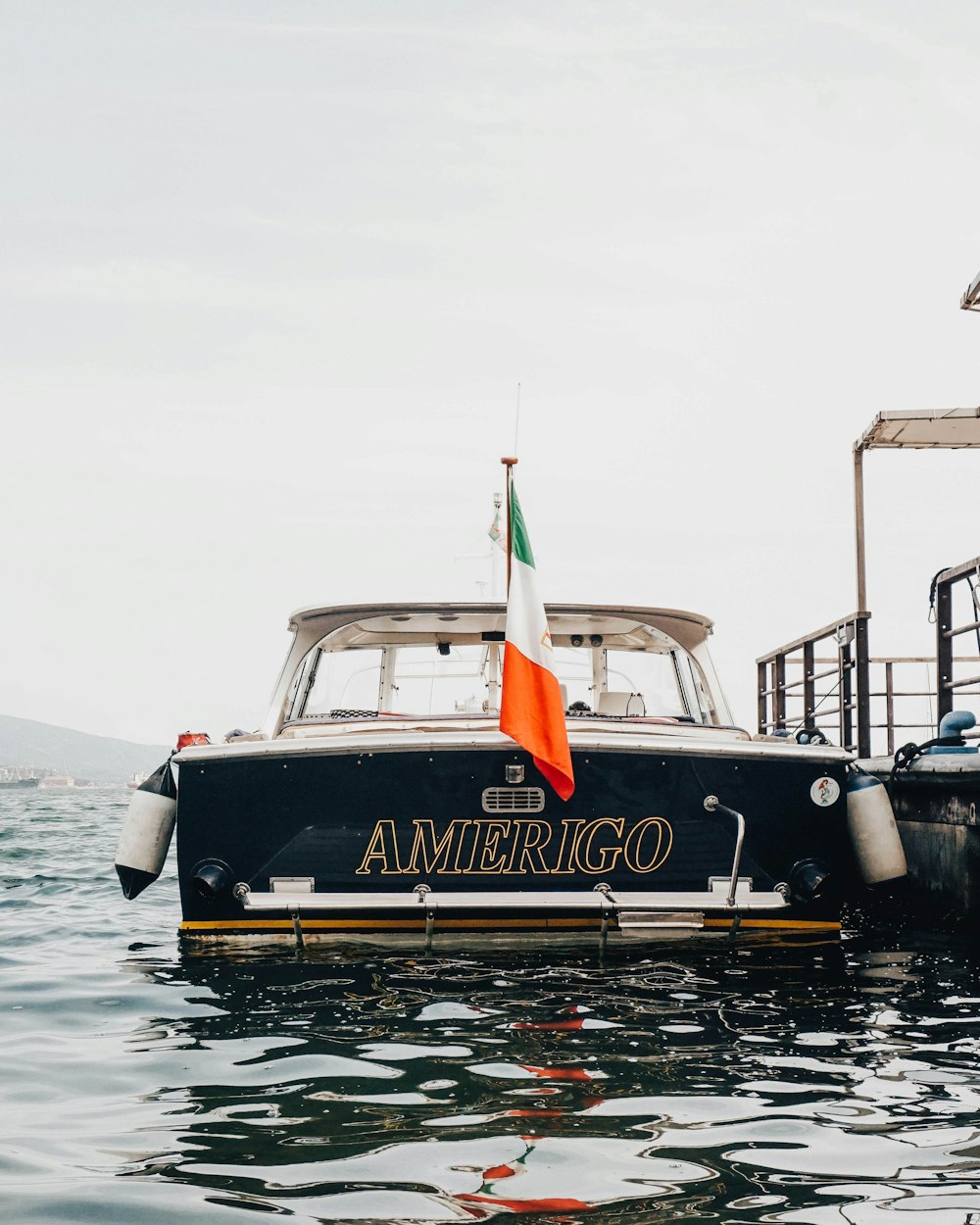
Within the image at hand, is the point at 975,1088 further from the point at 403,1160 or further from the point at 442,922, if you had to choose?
the point at 442,922

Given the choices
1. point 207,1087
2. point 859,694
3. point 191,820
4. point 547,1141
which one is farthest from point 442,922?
point 859,694

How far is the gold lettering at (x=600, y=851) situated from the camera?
19.3 feet

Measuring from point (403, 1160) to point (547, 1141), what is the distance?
1.33 feet

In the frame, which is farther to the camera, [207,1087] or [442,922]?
[442,922]

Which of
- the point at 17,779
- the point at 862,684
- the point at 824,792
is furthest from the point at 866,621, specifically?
the point at 17,779

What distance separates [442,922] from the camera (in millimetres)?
5828

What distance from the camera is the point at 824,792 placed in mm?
6105

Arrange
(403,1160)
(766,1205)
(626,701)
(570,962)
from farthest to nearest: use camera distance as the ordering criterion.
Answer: (626,701) < (570,962) < (403,1160) < (766,1205)

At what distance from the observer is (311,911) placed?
225 inches

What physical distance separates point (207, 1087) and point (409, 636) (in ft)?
14.5

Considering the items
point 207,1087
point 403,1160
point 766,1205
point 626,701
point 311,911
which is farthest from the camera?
point 626,701

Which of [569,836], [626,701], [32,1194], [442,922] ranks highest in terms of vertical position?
[626,701]

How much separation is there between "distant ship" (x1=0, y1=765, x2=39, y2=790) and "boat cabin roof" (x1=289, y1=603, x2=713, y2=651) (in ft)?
523

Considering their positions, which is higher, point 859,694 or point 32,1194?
point 859,694
